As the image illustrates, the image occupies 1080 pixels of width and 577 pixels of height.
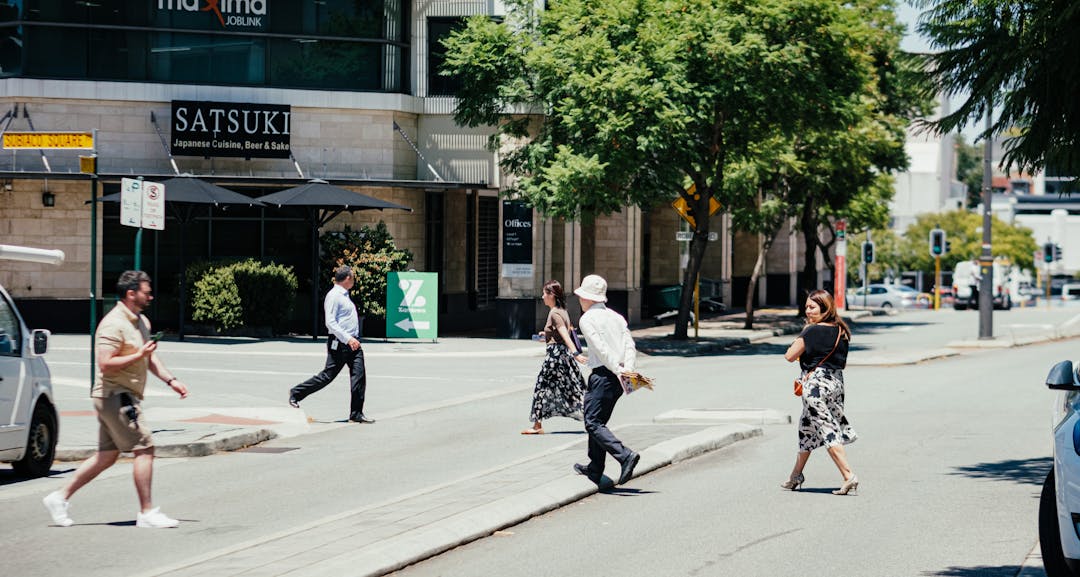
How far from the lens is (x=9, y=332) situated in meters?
12.4

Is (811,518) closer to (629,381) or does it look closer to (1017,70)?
(629,381)

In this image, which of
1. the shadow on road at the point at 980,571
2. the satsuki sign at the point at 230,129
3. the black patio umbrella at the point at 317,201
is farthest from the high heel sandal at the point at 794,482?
the satsuki sign at the point at 230,129

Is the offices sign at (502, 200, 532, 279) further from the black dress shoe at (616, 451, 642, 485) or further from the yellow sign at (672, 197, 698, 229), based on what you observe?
the black dress shoe at (616, 451, 642, 485)

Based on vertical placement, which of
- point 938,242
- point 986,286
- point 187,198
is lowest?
point 986,286

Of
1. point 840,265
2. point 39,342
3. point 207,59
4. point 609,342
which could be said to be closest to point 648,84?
point 207,59

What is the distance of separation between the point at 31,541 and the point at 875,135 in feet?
119

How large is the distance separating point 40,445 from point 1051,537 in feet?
29.5

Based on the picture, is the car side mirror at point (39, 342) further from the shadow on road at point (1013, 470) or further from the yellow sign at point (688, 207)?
the yellow sign at point (688, 207)

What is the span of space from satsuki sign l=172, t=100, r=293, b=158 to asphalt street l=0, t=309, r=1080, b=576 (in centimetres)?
803

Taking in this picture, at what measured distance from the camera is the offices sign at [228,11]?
107ft

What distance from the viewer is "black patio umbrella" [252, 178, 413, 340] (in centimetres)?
3014

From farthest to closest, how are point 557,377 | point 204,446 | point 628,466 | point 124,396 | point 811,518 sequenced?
1. point 557,377
2. point 204,446
3. point 628,466
4. point 811,518
5. point 124,396

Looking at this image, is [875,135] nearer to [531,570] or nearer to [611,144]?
[611,144]

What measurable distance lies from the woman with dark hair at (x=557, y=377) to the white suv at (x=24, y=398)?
18.0 ft
